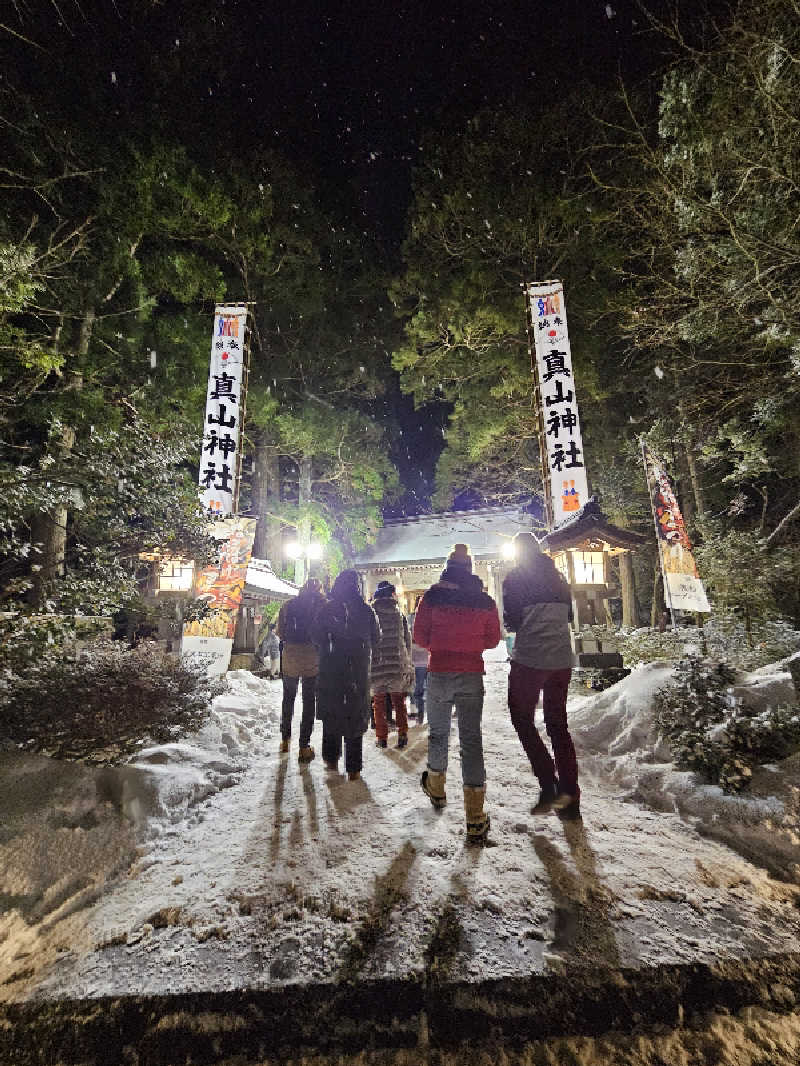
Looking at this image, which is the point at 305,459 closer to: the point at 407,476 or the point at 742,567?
the point at 407,476

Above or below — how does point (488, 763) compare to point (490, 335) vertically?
below

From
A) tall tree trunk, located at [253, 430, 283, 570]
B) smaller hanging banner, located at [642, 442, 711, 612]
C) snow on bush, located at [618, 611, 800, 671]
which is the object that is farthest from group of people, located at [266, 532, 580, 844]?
tall tree trunk, located at [253, 430, 283, 570]

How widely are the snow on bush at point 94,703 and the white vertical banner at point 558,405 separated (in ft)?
27.7

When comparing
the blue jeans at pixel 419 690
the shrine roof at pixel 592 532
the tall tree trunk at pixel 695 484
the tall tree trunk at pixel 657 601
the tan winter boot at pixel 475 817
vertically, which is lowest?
the tan winter boot at pixel 475 817

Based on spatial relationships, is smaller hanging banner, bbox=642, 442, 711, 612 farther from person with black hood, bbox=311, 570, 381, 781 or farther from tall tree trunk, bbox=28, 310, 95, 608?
tall tree trunk, bbox=28, 310, 95, 608

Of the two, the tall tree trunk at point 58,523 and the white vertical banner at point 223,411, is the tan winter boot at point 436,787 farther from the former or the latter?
the white vertical banner at point 223,411

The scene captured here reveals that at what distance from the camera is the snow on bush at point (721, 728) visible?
3797 millimetres

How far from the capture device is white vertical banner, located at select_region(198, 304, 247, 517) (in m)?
11.5

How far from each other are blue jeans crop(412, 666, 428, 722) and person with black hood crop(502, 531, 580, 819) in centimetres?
379

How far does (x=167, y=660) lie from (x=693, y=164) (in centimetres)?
1018

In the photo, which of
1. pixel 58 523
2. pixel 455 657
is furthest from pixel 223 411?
pixel 455 657

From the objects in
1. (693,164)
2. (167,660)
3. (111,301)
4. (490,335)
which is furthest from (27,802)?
(490,335)

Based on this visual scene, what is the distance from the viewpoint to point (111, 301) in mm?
10703

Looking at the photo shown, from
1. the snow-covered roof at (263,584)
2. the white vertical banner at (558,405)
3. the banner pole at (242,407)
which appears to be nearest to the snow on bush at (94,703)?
the banner pole at (242,407)
